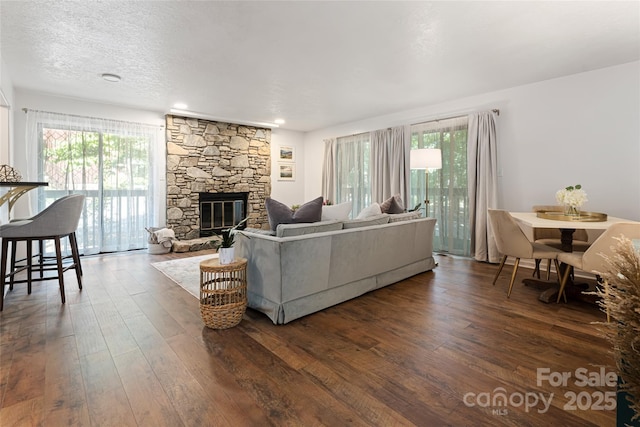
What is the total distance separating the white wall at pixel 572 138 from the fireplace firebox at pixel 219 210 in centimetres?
458

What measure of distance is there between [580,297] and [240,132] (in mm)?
6147

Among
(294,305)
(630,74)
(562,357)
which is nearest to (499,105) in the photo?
(630,74)

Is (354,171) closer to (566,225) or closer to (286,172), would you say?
(286,172)

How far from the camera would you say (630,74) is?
348 cm

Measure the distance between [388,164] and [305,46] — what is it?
3.20 m

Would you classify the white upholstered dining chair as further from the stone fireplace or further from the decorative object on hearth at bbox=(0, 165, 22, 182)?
the decorative object on hearth at bbox=(0, 165, 22, 182)

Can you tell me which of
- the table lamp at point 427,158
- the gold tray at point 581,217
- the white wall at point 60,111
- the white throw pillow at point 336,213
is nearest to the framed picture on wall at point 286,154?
the white wall at point 60,111

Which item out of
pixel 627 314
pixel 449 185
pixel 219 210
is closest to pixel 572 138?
pixel 449 185

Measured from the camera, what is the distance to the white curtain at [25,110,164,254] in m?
4.62

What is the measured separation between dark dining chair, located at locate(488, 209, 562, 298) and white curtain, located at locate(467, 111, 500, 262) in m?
1.28

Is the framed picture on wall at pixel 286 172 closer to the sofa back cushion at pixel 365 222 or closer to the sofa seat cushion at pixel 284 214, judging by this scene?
the sofa back cushion at pixel 365 222

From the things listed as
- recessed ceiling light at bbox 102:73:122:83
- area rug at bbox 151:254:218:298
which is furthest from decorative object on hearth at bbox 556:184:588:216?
recessed ceiling light at bbox 102:73:122:83

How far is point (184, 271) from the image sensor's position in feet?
13.3

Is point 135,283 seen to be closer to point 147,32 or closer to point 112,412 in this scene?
point 112,412
